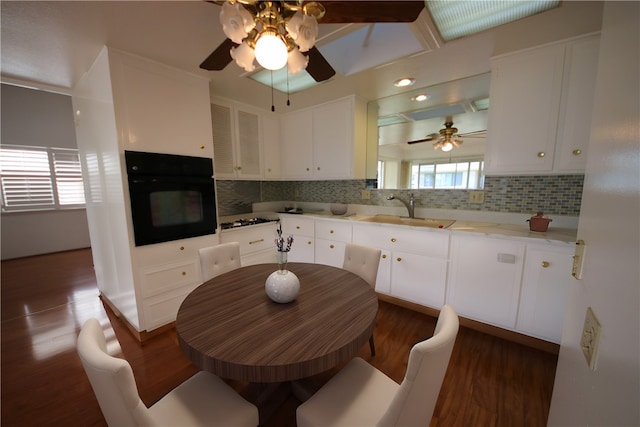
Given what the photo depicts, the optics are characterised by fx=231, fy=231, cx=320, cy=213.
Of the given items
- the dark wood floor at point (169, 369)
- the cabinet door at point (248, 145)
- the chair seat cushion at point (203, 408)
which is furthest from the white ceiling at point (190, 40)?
the dark wood floor at point (169, 369)

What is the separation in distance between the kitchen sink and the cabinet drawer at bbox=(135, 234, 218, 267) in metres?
1.69

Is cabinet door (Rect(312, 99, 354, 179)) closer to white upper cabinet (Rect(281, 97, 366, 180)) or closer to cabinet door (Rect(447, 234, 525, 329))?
white upper cabinet (Rect(281, 97, 366, 180))

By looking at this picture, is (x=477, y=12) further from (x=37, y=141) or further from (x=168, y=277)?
(x=37, y=141)

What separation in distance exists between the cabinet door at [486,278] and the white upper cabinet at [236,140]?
8.07 feet

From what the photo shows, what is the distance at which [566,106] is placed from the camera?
66.7 inches

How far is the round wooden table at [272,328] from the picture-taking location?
0.81m

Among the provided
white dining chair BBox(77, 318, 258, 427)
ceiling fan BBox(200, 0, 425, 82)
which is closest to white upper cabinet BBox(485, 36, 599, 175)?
ceiling fan BBox(200, 0, 425, 82)

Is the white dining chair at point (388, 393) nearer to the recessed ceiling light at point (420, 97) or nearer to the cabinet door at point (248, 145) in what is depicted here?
the recessed ceiling light at point (420, 97)

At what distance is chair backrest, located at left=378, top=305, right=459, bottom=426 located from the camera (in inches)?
27.0

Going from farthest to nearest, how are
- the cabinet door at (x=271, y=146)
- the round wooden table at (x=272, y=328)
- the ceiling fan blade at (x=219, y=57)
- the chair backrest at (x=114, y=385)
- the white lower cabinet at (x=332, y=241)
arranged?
the cabinet door at (x=271, y=146)
the white lower cabinet at (x=332, y=241)
the ceiling fan blade at (x=219, y=57)
the round wooden table at (x=272, y=328)
the chair backrest at (x=114, y=385)

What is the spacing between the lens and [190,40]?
1.60 metres

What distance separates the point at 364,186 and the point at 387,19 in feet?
7.05

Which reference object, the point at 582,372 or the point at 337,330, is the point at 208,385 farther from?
the point at 582,372

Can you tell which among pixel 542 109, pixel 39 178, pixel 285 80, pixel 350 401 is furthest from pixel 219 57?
pixel 39 178
